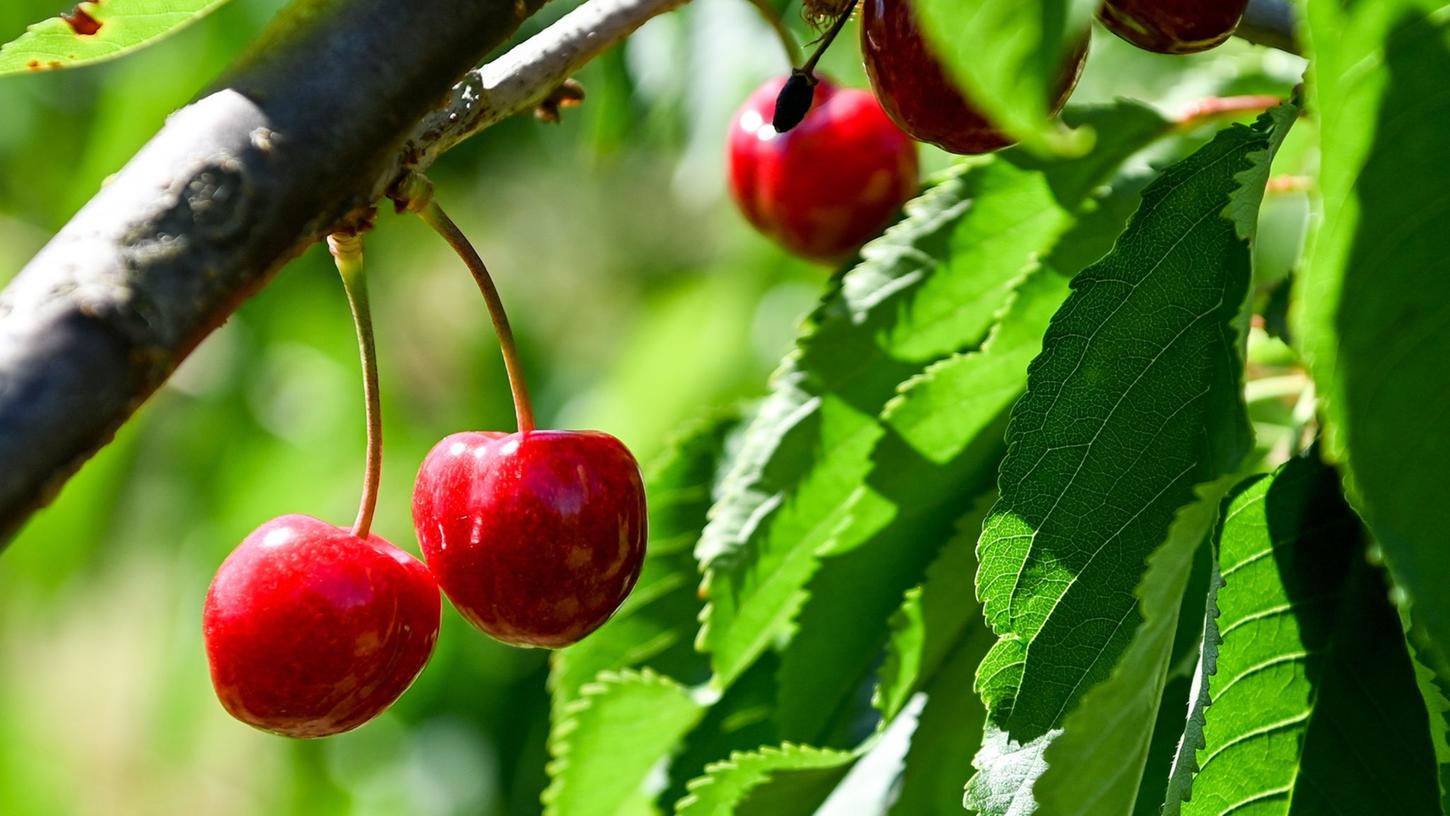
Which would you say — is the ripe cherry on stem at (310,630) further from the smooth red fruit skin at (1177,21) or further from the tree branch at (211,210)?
the smooth red fruit skin at (1177,21)

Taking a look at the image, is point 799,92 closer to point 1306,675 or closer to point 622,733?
point 1306,675

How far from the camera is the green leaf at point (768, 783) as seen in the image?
3.45 ft

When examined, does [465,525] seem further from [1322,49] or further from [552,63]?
[1322,49]

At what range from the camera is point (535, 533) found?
2.97ft

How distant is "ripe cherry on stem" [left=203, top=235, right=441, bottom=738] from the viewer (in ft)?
2.99

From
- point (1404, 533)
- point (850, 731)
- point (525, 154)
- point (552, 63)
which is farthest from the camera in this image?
point (525, 154)

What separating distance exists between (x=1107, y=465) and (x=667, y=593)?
679 mm

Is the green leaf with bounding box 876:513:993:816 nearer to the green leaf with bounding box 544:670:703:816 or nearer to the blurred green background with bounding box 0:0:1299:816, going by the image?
the green leaf with bounding box 544:670:703:816

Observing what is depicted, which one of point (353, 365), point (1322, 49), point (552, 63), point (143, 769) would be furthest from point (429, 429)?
point (143, 769)

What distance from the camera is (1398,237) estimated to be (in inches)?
25.3

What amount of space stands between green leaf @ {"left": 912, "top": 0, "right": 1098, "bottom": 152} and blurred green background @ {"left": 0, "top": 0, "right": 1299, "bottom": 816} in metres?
1.56

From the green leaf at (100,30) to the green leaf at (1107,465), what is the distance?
511 millimetres

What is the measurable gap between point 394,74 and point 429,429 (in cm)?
339

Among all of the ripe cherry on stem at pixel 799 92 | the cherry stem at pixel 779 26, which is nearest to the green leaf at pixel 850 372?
the cherry stem at pixel 779 26
